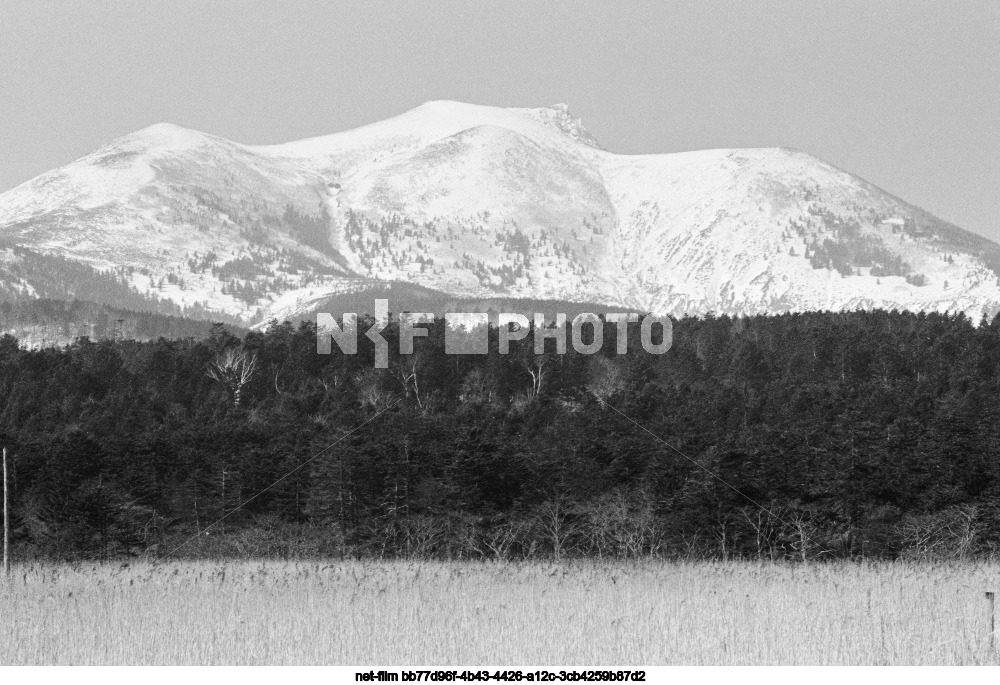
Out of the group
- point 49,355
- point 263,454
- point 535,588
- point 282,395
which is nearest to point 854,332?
point 282,395

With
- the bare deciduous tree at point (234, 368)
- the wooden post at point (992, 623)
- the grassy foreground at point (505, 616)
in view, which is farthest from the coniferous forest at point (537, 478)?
the bare deciduous tree at point (234, 368)

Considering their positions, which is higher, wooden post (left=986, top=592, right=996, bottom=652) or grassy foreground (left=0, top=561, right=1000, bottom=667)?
wooden post (left=986, top=592, right=996, bottom=652)

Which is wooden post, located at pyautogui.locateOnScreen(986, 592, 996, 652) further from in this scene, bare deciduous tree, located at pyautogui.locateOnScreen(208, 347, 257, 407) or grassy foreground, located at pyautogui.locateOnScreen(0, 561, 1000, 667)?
bare deciduous tree, located at pyautogui.locateOnScreen(208, 347, 257, 407)

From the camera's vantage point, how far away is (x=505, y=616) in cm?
2406

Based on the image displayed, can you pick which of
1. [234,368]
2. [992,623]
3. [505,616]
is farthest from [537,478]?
[234,368]

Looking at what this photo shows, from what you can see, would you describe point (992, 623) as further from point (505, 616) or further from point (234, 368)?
point (234, 368)

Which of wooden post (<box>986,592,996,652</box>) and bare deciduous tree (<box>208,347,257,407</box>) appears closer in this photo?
wooden post (<box>986,592,996,652</box>)

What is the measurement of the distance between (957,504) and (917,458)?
4.52 metres

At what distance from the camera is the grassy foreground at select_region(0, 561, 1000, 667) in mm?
21078

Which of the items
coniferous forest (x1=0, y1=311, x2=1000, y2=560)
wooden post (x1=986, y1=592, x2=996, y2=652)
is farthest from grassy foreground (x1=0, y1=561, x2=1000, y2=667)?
coniferous forest (x1=0, y1=311, x2=1000, y2=560)

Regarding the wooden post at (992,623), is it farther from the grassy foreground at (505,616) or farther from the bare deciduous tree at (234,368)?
the bare deciduous tree at (234,368)

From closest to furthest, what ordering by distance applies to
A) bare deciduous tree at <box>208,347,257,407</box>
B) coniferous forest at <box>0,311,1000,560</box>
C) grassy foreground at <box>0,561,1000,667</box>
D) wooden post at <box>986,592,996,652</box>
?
wooden post at <box>986,592,996,652</box> → grassy foreground at <box>0,561,1000,667</box> → coniferous forest at <box>0,311,1000,560</box> → bare deciduous tree at <box>208,347,257,407</box>

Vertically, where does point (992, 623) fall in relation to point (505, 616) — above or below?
above

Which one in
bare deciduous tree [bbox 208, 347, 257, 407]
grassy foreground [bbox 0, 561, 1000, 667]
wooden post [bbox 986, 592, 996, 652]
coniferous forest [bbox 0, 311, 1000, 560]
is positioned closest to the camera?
wooden post [bbox 986, 592, 996, 652]
